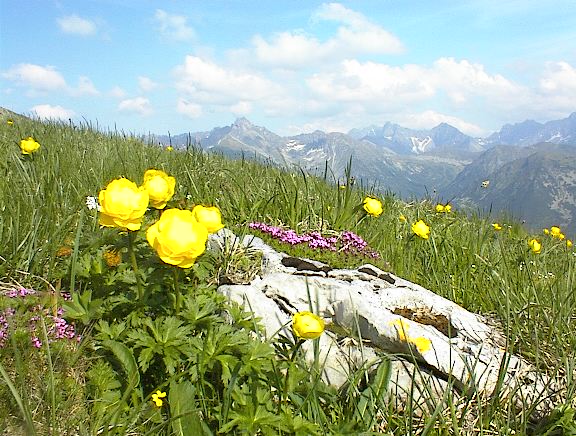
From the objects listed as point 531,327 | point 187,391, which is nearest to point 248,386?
point 187,391

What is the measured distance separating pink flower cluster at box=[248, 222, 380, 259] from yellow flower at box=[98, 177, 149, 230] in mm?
1650

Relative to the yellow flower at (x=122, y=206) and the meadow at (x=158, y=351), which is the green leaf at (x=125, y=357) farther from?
the yellow flower at (x=122, y=206)

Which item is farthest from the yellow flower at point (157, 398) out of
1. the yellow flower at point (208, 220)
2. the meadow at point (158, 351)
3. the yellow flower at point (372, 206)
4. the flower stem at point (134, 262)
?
the yellow flower at point (372, 206)

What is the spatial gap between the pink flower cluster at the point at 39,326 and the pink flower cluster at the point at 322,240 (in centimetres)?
165

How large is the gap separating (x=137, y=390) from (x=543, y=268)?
343 cm

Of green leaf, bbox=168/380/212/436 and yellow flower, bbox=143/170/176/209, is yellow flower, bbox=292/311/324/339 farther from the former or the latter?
yellow flower, bbox=143/170/176/209

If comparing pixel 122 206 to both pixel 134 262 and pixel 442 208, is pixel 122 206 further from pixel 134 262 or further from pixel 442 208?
pixel 442 208

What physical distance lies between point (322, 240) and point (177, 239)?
1860 millimetres

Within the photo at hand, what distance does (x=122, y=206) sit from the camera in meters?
1.70

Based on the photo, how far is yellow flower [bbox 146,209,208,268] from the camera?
1.63m

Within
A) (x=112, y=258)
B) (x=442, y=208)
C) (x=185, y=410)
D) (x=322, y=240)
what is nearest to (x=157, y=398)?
(x=185, y=410)

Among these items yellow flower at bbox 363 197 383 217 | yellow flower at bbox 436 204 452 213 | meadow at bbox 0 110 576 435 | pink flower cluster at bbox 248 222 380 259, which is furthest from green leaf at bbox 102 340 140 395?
yellow flower at bbox 436 204 452 213

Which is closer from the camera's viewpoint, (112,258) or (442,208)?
(112,258)

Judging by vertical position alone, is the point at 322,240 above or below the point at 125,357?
Result: above
